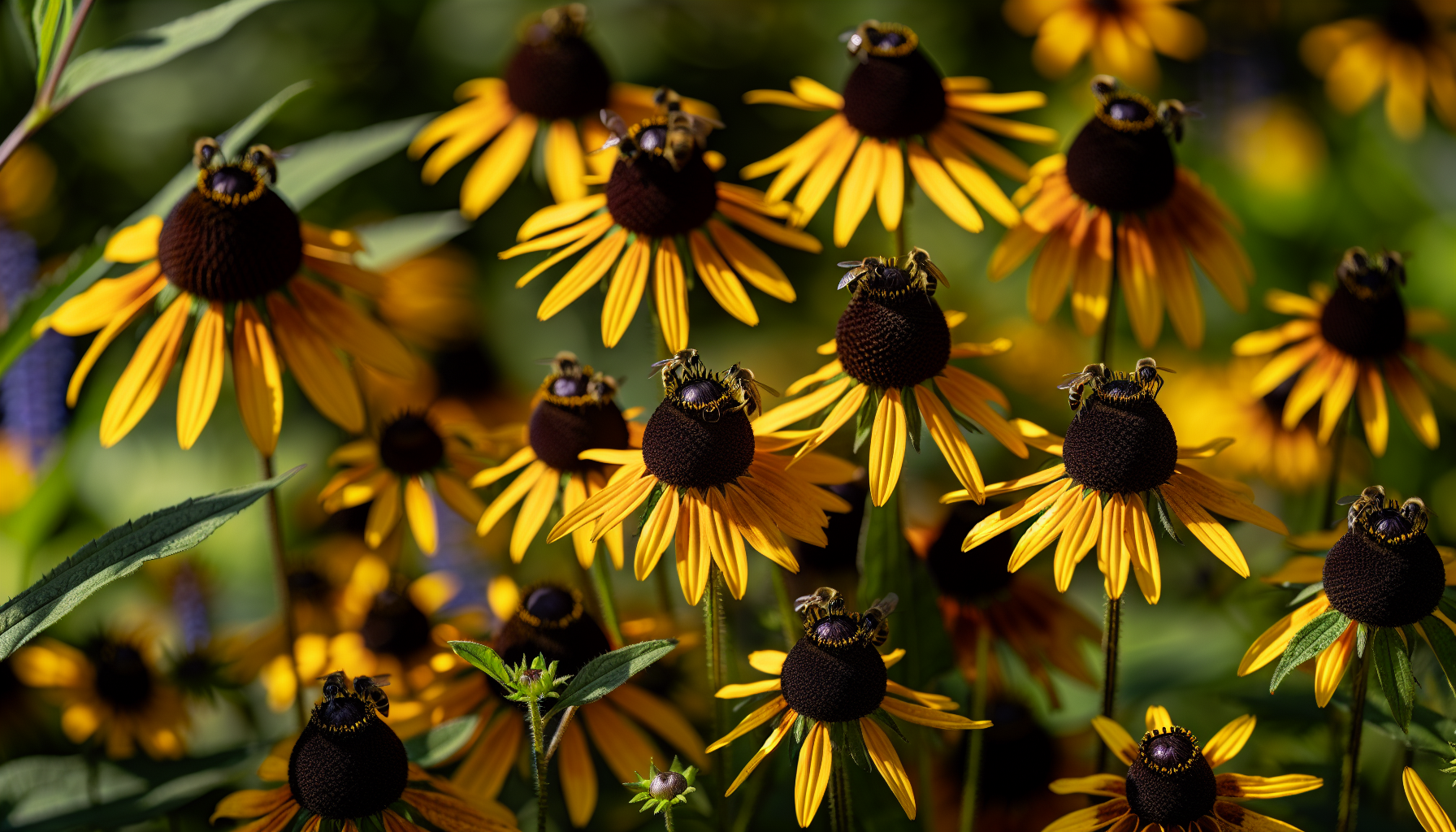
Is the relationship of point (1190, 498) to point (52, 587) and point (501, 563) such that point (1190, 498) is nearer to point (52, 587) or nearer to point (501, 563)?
point (52, 587)

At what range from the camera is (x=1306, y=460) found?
7.55ft

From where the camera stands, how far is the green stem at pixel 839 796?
1140mm

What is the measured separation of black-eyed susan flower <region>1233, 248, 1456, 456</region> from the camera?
149 cm

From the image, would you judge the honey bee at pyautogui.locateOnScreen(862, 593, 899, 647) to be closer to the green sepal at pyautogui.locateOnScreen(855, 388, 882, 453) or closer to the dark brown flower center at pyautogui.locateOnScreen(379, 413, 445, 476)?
the green sepal at pyautogui.locateOnScreen(855, 388, 882, 453)

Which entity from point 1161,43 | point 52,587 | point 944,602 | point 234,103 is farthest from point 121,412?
point 234,103

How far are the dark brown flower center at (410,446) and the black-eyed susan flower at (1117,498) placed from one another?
70 cm

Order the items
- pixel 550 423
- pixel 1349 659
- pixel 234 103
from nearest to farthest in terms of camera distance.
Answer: pixel 1349 659 < pixel 550 423 < pixel 234 103

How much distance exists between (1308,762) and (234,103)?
113 inches

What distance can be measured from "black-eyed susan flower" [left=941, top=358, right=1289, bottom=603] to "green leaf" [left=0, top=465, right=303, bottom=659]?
60 centimetres

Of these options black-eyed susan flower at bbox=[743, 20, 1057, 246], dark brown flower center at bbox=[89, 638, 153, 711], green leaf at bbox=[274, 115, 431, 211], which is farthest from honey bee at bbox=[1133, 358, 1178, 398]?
dark brown flower center at bbox=[89, 638, 153, 711]

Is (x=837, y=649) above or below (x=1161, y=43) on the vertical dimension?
above

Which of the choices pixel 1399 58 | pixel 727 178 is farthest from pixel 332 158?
pixel 1399 58

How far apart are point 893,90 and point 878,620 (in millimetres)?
640

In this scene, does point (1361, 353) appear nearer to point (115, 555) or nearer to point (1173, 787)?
point (1173, 787)
